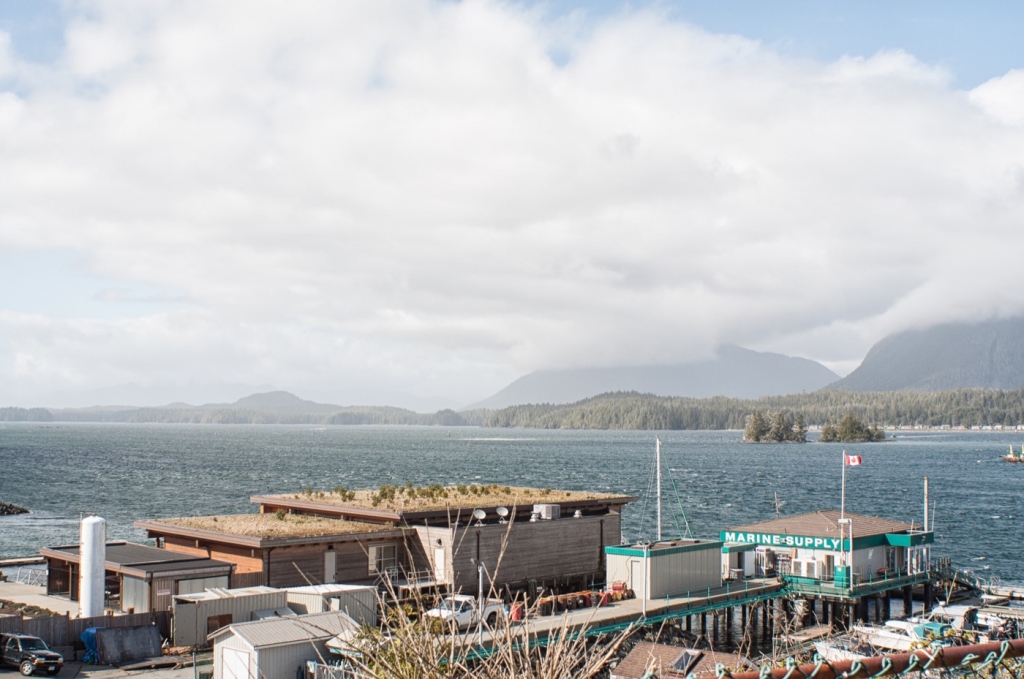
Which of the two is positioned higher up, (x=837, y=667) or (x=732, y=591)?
(x=837, y=667)

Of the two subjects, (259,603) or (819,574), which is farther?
(819,574)

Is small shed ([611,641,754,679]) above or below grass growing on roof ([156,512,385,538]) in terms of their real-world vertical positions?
below

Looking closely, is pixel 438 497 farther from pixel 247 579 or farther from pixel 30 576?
pixel 30 576

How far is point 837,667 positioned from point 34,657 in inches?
1298

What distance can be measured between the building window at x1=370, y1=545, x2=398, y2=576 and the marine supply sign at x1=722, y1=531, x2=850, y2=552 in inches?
759

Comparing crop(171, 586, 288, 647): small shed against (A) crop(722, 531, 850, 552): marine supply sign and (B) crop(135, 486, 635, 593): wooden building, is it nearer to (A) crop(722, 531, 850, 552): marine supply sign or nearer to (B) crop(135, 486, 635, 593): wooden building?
(B) crop(135, 486, 635, 593): wooden building

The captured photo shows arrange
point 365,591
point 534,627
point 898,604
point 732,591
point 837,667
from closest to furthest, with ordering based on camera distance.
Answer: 1. point 837,667
2. point 534,627
3. point 365,591
4. point 732,591
5. point 898,604

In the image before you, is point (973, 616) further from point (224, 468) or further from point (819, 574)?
point (224, 468)

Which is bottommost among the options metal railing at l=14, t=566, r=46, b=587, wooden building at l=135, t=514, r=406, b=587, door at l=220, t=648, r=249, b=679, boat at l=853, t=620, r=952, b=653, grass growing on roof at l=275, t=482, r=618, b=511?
boat at l=853, t=620, r=952, b=653

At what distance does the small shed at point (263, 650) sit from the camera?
Answer: 30375mm

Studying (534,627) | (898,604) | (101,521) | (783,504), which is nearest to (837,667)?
(534,627)

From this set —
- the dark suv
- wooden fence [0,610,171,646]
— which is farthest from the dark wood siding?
the dark suv

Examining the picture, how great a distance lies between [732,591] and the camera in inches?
1868

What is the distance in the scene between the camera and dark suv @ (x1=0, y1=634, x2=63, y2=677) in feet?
105
